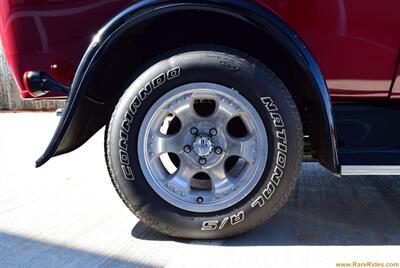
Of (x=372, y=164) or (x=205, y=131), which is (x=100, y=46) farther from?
(x=372, y=164)

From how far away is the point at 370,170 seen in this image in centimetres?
227

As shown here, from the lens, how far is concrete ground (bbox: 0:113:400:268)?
7.60 ft

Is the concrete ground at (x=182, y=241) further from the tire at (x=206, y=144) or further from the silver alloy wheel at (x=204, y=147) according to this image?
the silver alloy wheel at (x=204, y=147)

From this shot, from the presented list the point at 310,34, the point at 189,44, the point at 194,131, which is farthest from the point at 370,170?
the point at 189,44

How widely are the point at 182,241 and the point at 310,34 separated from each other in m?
1.29

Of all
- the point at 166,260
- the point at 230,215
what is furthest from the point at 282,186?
the point at 166,260

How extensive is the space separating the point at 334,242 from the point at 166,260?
0.91 metres

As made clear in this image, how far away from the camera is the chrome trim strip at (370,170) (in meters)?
2.27

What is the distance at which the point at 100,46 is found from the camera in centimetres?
234

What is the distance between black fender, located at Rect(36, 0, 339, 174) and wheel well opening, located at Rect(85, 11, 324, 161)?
73 mm

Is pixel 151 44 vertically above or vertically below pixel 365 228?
above

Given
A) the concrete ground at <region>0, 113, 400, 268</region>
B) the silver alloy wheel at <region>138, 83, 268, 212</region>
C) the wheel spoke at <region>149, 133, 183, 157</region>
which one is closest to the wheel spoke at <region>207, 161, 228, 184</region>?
the silver alloy wheel at <region>138, 83, 268, 212</region>

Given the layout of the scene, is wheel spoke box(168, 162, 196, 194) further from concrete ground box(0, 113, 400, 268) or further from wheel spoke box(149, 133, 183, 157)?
concrete ground box(0, 113, 400, 268)

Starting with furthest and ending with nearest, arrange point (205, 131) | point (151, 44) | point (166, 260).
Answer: point (151, 44), point (205, 131), point (166, 260)
